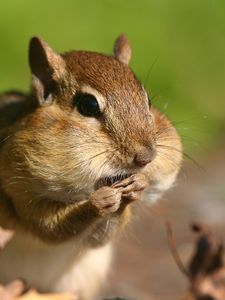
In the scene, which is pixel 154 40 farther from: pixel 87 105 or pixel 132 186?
pixel 132 186

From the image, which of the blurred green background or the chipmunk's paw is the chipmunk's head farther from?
the blurred green background

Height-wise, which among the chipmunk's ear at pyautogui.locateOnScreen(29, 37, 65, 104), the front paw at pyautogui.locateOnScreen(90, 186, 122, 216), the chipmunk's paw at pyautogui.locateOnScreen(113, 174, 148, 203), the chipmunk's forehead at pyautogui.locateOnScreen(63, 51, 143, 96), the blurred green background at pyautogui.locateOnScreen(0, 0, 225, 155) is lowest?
the blurred green background at pyautogui.locateOnScreen(0, 0, 225, 155)

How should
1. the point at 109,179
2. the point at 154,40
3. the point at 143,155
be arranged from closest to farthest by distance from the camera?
the point at 143,155 < the point at 109,179 < the point at 154,40

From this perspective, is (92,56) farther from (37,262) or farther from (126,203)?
(37,262)

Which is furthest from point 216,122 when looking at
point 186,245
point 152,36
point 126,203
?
point 126,203

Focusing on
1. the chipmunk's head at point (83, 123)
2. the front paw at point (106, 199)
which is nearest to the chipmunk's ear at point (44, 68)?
the chipmunk's head at point (83, 123)

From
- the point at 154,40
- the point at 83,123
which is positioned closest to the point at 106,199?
the point at 83,123

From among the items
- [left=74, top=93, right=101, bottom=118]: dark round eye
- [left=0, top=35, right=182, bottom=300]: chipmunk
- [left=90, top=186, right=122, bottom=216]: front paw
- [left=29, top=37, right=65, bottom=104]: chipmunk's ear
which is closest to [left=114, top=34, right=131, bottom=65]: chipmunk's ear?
[left=0, top=35, right=182, bottom=300]: chipmunk
